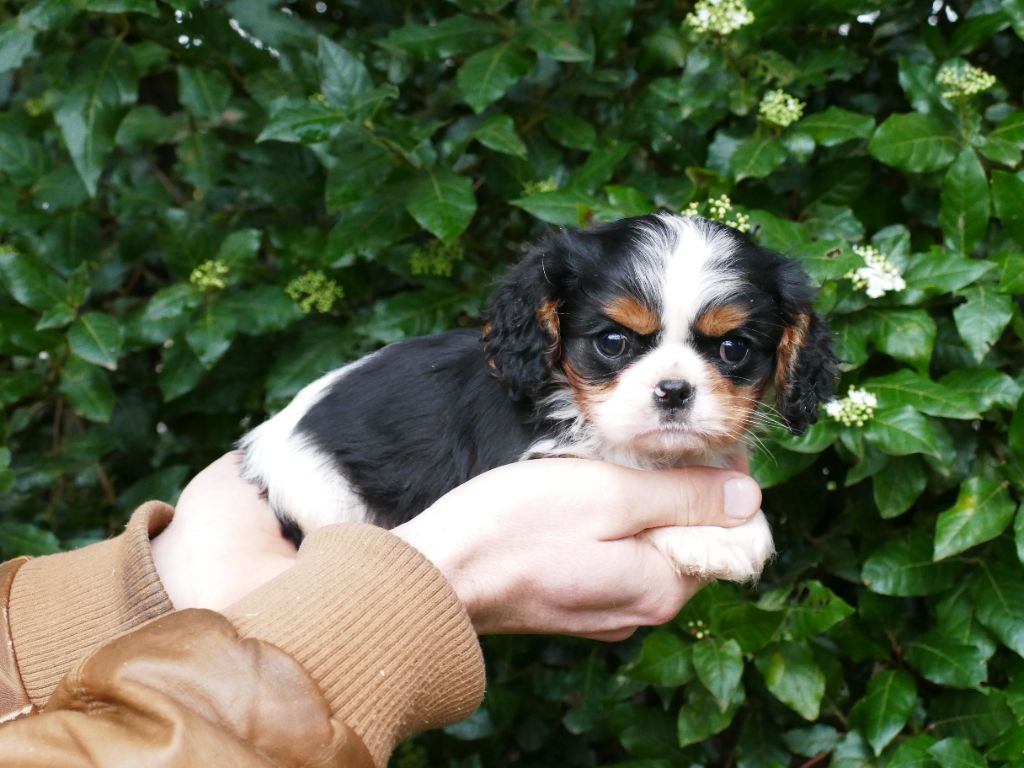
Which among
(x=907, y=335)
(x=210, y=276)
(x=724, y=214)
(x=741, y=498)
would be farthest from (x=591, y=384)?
(x=210, y=276)

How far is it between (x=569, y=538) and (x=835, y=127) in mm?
1274

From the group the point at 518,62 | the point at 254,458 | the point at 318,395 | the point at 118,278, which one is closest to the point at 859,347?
the point at 518,62

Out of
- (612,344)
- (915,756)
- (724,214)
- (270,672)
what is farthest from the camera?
(724,214)

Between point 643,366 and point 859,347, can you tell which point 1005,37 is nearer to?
point 859,347

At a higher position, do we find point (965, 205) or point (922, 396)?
point (965, 205)

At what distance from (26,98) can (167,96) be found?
1.76ft

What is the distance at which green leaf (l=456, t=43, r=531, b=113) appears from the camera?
2.78m

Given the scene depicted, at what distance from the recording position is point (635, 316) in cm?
220

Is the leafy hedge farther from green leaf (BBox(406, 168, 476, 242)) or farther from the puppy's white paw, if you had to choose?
the puppy's white paw

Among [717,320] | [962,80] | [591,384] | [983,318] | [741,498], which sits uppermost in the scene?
[962,80]

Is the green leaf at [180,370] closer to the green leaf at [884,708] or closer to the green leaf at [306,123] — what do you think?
the green leaf at [306,123]

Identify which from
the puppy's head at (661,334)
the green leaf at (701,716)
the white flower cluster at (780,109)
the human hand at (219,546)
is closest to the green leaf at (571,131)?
the white flower cluster at (780,109)

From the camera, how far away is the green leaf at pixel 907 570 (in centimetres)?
265

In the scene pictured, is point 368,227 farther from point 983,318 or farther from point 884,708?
point 884,708
